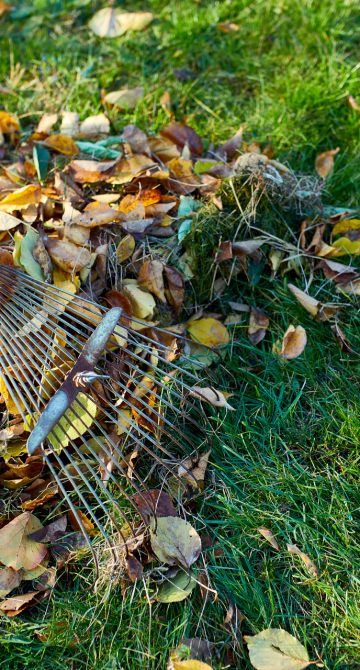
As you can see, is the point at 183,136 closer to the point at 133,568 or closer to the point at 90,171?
the point at 90,171

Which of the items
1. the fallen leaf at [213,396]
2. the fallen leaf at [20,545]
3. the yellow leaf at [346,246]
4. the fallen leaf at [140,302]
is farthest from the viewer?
the yellow leaf at [346,246]

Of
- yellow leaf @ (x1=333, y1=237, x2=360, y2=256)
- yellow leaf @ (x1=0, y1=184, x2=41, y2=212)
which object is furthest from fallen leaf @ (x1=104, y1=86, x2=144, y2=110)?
yellow leaf @ (x1=333, y1=237, x2=360, y2=256)

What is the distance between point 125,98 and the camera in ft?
9.61

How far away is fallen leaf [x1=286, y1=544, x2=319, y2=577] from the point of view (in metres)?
1.85

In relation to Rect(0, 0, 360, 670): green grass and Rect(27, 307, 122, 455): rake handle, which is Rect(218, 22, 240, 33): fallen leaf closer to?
Rect(0, 0, 360, 670): green grass

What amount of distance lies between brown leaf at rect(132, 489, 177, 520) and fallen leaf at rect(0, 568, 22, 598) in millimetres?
364

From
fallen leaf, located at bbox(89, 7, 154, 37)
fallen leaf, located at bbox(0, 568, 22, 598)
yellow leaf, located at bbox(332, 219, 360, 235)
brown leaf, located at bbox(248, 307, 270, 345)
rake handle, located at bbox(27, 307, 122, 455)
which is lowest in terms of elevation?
fallen leaf, located at bbox(0, 568, 22, 598)

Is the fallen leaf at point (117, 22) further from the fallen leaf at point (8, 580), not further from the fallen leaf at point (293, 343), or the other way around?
the fallen leaf at point (8, 580)

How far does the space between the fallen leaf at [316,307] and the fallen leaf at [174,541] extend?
82 centimetres

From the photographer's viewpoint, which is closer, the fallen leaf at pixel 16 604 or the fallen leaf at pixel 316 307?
the fallen leaf at pixel 16 604

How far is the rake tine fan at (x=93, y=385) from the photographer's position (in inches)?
76.4

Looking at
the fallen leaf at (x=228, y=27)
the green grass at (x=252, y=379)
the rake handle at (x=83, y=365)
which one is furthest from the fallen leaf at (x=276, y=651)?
the fallen leaf at (x=228, y=27)

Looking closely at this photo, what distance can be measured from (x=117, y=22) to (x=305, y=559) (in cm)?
250

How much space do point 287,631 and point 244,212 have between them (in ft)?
4.15
